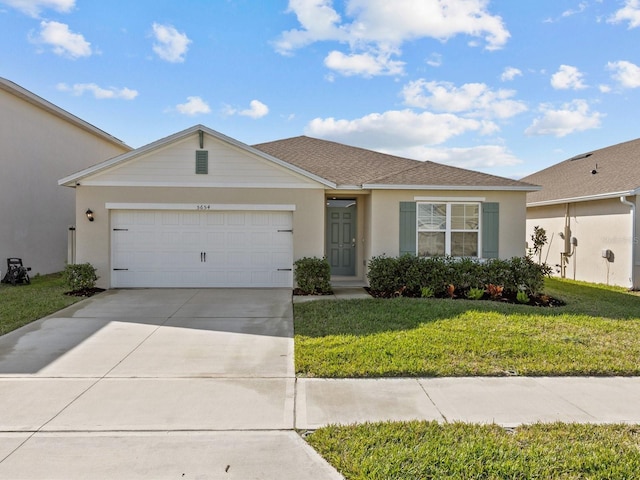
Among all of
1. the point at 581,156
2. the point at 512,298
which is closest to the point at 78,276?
the point at 512,298

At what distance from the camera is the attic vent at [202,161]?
1128cm

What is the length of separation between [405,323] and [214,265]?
608cm

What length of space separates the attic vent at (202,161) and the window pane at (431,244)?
6.10 m

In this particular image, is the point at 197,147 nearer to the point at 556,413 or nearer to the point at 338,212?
the point at 338,212

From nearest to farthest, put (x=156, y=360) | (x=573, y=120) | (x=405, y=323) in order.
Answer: (x=156, y=360) → (x=405, y=323) → (x=573, y=120)

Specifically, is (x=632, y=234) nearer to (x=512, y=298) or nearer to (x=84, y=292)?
(x=512, y=298)

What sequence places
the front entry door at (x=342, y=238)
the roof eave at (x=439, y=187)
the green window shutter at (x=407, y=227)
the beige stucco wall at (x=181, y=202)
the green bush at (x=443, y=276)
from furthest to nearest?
the front entry door at (x=342, y=238) → the green window shutter at (x=407, y=227) → the beige stucco wall at (x=181, y=202) → the roof eave at (x=439, y=187) → the green bush at (x=443, y=276)

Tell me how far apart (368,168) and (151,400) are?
33.0ft

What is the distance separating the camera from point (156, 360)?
18.7 feet

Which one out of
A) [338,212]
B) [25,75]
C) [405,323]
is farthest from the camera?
[25,75]

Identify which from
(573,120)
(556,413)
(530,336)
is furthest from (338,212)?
(573,120)

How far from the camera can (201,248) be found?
1152cm

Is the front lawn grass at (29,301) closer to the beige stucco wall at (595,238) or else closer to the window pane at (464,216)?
the window pane at (464,216)

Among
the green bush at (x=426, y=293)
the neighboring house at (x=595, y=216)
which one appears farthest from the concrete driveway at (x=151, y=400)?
the neighboring house at (x=595, y=216)
